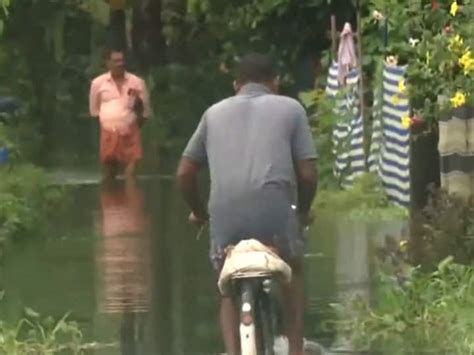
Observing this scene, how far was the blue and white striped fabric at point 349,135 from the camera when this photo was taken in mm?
17859

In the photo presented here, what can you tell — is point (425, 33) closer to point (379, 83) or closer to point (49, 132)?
point (379, 83)

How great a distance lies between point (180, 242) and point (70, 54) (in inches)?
818

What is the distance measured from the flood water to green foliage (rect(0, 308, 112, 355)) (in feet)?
0.47

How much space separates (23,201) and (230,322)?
23.7 feet

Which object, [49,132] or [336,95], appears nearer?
[336,95]

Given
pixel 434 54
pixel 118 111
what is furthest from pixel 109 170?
pixel 434 54

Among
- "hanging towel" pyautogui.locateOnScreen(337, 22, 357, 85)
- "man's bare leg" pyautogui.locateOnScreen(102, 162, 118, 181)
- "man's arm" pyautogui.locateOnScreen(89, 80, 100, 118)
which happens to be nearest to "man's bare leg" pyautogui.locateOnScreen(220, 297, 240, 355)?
"hanging towel" pyautogui.locateOnScreen(337, 22, 357, 85)

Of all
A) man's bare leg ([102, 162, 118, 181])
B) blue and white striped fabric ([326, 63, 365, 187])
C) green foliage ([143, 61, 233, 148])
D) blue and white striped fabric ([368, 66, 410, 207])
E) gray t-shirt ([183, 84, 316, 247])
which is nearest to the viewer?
gray t-shirt ([183, 84, 316, 247])

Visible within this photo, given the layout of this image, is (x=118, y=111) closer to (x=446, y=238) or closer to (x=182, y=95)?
(x=446, y=238)

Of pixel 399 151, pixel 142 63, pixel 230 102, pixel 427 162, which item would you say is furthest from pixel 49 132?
pixel 230 102

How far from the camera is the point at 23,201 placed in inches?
629

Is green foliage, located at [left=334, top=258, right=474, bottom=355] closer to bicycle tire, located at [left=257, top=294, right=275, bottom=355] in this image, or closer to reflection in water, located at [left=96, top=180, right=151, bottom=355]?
reflection in water, located at [left=96, top=180, right=151, bottom=355]

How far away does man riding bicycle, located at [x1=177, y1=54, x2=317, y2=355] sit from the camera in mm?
8906

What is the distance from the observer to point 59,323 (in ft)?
35.7
